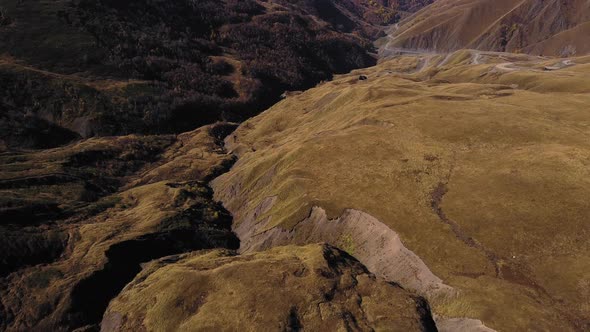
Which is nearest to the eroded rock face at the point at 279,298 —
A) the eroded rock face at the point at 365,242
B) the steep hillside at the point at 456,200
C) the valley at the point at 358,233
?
the valley at the point at 358,233

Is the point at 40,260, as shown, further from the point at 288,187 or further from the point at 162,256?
the point at 288,187

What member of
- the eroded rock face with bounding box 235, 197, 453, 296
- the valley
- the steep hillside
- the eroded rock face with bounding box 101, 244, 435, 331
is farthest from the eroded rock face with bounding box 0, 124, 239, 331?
the eroded rock face with bounding box 101, 244, 435, 331

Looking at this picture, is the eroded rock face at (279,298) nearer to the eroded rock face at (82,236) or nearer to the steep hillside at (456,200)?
the steep hillside at (456,200)

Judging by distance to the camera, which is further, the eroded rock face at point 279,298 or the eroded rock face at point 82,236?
the eroded rock face at point 82,236

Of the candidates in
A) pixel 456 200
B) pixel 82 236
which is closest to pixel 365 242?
pixel 456 200

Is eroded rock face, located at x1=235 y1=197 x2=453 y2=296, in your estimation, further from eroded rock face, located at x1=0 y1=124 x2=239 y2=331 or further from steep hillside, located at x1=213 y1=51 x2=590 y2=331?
eroded rock face, located at x1=0 y1=124 x2=239 y2=331

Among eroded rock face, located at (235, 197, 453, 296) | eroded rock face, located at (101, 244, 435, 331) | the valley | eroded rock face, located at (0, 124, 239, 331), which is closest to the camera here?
eroded rock face, located at (101, 244, 435, 331)
